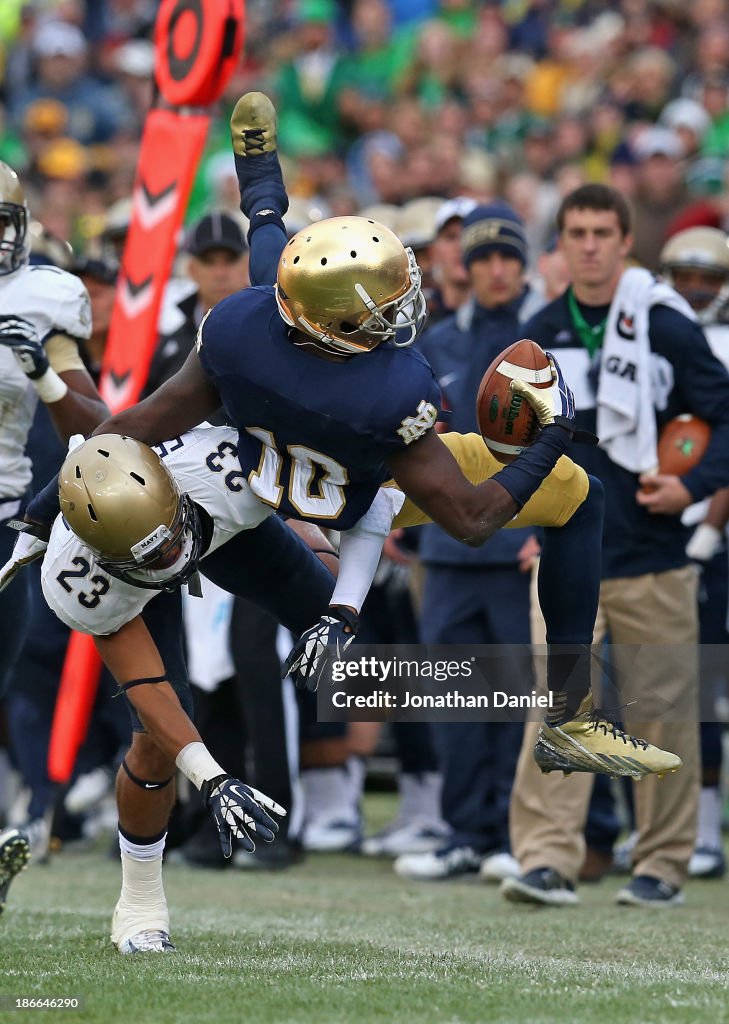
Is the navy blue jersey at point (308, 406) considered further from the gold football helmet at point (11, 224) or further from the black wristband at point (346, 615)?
the gold football helmet at point (11, 224)

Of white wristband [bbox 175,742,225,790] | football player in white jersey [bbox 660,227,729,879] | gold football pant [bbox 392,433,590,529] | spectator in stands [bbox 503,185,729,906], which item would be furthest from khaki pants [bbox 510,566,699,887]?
white wristband [bbox 175,742,225,790]

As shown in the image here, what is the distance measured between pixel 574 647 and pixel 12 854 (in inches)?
63.1

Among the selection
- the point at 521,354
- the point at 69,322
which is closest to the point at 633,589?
the point at 521,354

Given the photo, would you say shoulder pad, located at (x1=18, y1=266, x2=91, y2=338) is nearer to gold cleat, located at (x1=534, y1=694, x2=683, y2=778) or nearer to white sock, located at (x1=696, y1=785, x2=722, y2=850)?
gold cleat, located at (x1=534, y1=694, x2=683, y2=778)

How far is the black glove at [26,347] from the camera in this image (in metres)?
4.52

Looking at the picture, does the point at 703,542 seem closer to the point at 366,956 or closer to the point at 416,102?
the point at 366,956

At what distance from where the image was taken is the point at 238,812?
3797mm

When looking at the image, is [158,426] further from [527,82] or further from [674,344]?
[527,82]

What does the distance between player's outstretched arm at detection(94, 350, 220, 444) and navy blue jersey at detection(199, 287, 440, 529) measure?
61mm

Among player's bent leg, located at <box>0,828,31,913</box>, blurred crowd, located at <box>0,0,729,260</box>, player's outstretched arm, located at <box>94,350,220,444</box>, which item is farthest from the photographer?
blurred crowd, located at <box>0,0,729,260</box>

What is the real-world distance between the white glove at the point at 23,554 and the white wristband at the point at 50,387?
14.2 inches

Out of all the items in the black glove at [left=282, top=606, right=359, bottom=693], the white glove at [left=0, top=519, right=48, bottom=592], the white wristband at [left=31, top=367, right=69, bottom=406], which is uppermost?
the white wristband at [left=31, top=367, right=69, bottom=406]

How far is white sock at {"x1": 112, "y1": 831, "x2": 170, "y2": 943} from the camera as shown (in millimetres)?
4328

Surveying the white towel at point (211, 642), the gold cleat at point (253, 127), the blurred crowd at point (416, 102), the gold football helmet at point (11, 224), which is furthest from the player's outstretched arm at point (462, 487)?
the blurred crowd at point (416, 102)
